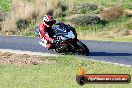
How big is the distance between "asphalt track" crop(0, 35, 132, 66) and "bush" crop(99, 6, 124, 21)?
38.7 ft

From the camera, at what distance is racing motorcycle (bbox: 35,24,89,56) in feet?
72.3

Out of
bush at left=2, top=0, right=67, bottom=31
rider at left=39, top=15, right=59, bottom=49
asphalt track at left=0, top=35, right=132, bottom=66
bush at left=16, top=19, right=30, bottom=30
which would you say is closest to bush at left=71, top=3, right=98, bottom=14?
bush at left=2, top=0, right=67, bottom=31

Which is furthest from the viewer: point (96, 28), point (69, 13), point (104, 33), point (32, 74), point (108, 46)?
point (69, 13)

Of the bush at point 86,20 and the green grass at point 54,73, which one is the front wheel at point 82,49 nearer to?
the green grass at point 54,73

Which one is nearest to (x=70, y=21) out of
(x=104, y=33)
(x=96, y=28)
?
(x=96, y=28)

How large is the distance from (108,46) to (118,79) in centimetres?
1372

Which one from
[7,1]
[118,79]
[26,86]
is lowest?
[7,1]

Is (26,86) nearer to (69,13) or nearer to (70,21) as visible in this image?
(70,21)

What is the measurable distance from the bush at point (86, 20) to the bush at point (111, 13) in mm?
1398

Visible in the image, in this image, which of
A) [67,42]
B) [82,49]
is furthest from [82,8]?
[82,49]

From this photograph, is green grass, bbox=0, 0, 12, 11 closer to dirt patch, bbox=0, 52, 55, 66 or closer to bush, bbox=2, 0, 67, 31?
bush, bbox=2, 0, 67, 31

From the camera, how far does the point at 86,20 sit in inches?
1462

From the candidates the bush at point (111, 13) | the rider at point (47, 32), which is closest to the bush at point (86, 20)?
the bush at point (111, 13)

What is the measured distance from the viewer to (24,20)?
3762 centimetres
